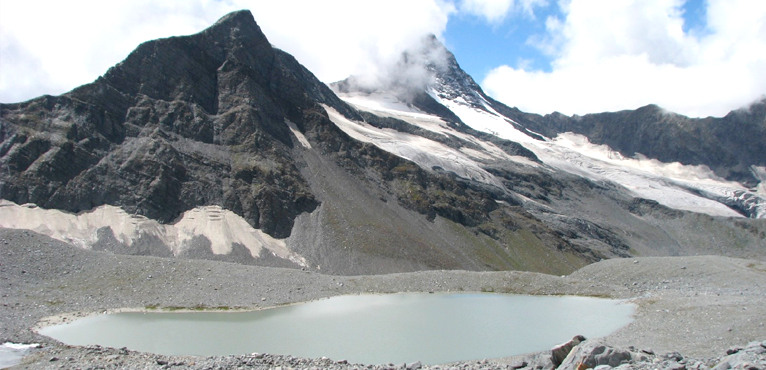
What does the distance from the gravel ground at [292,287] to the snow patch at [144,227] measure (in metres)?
24.2

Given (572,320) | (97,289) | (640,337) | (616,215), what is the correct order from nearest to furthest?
(640,337) → (572,320) → (97,289) → (616,215)

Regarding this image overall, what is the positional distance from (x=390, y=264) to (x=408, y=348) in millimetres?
52573

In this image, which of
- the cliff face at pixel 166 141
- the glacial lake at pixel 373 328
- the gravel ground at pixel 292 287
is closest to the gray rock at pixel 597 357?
the gravel ground at pixel 292 287

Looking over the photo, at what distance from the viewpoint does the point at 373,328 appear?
41.2 metres

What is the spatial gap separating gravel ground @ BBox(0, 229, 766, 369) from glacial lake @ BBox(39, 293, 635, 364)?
102 inches

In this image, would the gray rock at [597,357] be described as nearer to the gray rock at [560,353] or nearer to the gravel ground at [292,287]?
the gray rock at [560,353]

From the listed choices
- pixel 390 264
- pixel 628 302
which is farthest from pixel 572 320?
pixel 390 264

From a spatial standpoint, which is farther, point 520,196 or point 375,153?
point 520,196

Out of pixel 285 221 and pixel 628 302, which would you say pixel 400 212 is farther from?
pixel 628 302

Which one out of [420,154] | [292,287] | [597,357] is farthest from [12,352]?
[420,154]

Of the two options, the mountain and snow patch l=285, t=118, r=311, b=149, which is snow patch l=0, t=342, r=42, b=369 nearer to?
the mountain

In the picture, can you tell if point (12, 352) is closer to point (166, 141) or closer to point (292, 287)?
point (292, 287)

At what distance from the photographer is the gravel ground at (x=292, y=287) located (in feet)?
114

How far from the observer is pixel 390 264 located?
289 feet
